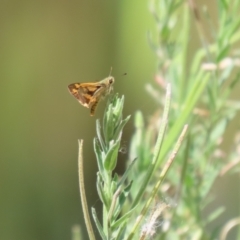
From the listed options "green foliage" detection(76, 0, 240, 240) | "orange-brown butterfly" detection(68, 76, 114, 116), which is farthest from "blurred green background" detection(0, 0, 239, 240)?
"orange-brown butterfly" detection(68, 76, 114, 116)

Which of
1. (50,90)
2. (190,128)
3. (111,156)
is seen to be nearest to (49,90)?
(50,90)

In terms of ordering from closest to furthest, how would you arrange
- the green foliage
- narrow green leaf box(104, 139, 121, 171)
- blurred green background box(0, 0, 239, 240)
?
1. narrow green leaf box(104, 139, 121, 171)
2. the green foliage
3. blurred green background box(0, 0, 239, 240)

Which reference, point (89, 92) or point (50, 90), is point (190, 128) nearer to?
point (89, 92)

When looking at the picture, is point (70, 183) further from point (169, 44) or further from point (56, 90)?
point (169, 44)

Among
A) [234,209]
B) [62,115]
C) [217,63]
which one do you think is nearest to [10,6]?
[62,115]

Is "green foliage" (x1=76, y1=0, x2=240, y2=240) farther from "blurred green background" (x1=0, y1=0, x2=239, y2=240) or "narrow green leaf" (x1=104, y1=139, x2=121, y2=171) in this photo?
"blurred green background" (x1=0, y1=0, x2=239, y2=240)
